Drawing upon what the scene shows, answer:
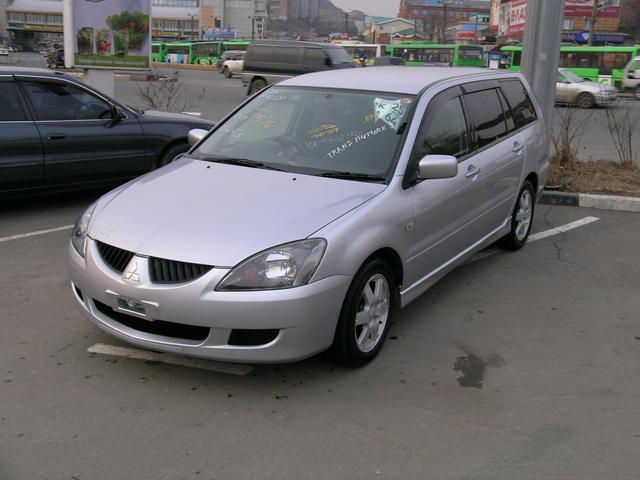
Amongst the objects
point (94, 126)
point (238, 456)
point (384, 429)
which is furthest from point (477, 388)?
point (94, 126)

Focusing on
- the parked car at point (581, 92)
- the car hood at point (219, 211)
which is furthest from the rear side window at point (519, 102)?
the parked car at point (581, 92)

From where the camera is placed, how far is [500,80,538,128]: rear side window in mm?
5969

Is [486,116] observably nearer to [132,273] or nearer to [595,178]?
[132,273]

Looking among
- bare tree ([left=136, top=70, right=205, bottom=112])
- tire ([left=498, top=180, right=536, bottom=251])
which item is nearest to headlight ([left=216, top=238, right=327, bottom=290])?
tire ([left=498, top=180, right=536, bottom=251])

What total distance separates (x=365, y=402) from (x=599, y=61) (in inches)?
1275

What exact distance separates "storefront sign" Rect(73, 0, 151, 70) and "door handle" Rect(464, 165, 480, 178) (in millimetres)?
9652

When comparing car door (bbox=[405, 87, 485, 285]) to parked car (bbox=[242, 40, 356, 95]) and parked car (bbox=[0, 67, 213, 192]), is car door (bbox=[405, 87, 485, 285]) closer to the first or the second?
parked car (bbox=[0, 67, 213, 192])

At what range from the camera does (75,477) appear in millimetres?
2842

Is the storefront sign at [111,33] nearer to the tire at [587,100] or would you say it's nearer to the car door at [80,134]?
the car door at [80,134]

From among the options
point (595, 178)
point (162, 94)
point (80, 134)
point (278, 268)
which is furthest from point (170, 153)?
point (162, 94)

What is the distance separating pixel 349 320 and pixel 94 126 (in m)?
4.85

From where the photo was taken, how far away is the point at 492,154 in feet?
17.4

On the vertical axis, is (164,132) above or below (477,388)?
above

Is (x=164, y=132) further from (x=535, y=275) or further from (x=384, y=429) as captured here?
(x=384, y=429)
